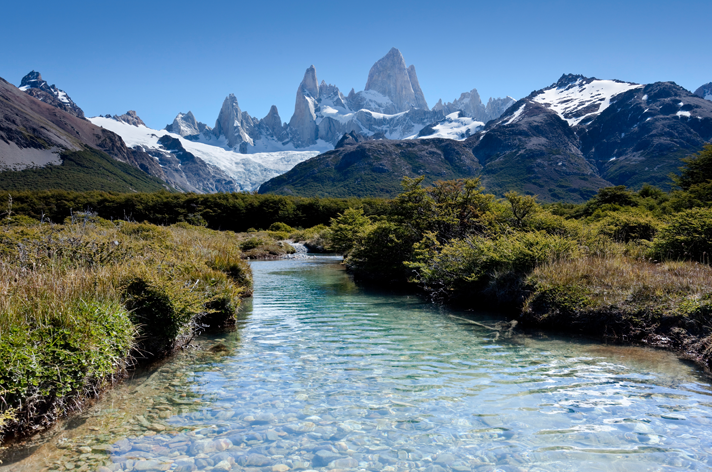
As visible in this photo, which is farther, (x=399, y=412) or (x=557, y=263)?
(x=557, y=263)

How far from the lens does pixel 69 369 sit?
191 inches

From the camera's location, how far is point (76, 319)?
17.5ft

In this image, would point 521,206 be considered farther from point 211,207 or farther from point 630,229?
point 211,207

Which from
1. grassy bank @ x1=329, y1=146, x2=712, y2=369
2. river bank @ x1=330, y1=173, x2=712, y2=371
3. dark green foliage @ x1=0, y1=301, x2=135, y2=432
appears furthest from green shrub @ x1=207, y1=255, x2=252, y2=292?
dark green foliage @ x1=0, y1=301, x2=135, y2=432

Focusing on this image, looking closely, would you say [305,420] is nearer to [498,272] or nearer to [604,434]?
[604,434]

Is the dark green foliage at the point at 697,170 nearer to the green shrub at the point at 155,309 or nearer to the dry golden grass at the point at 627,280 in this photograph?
the dry golden grass at the point at 627,280

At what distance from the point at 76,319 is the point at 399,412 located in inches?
189

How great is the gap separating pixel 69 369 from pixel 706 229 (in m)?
17.2

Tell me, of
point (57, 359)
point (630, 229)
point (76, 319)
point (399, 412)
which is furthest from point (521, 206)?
point (57, 359)

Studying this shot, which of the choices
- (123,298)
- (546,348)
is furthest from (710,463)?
(123,298)

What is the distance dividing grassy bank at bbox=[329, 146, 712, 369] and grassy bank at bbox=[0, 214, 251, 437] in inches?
354

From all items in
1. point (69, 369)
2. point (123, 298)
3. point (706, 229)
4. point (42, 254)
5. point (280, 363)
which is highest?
point (706, 229)

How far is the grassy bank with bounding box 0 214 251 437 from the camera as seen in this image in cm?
446

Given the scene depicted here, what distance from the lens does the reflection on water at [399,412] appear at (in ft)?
14.5
